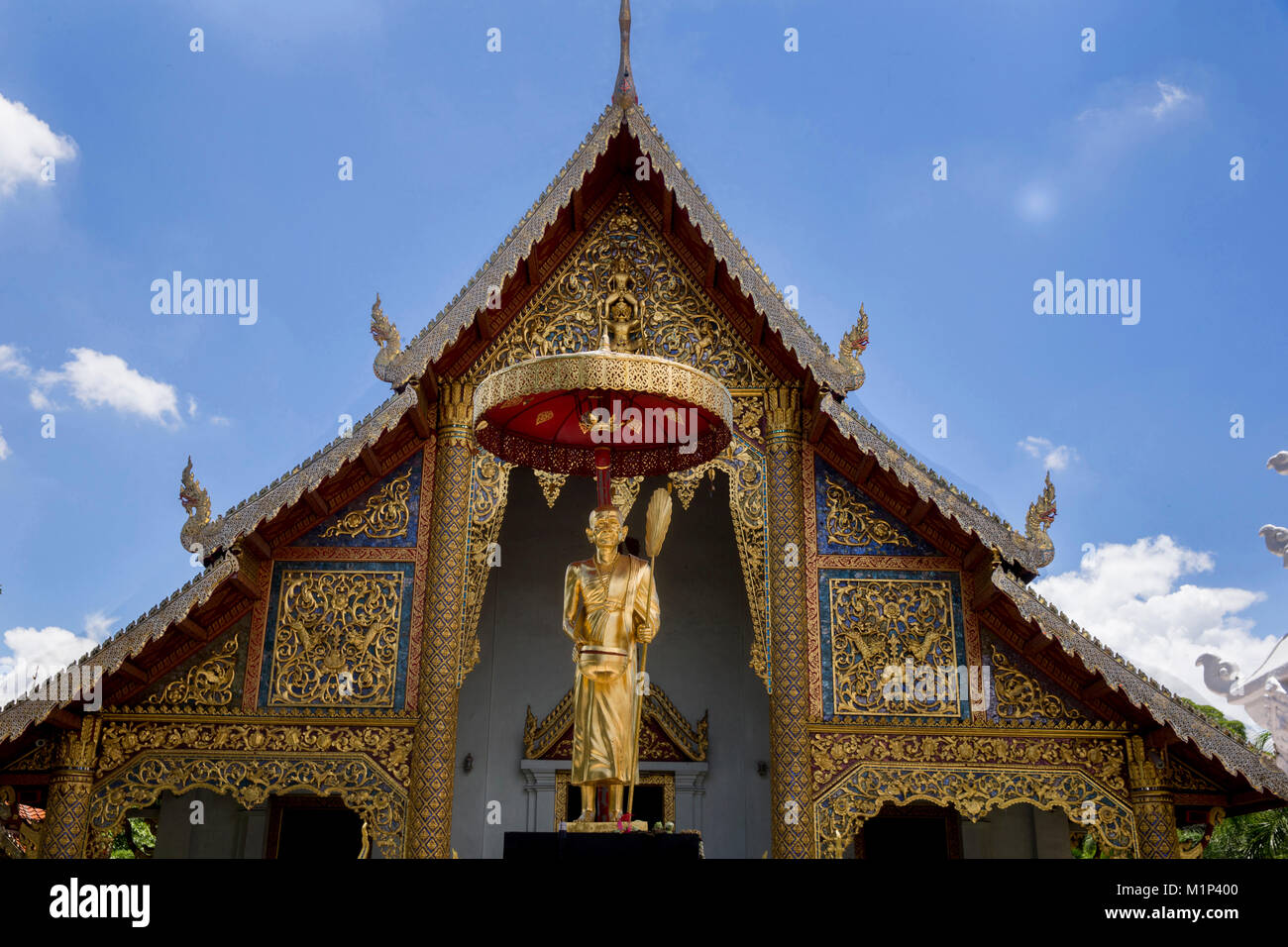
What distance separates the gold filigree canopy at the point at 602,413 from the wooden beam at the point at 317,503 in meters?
1.47

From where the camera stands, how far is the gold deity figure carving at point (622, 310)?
8203mm

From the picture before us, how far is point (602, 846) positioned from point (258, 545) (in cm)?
385

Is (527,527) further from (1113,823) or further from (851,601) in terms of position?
(1113,823)

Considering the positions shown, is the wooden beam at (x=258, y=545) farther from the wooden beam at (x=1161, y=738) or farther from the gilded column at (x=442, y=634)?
the wooden beam at (x=1161, y=738)

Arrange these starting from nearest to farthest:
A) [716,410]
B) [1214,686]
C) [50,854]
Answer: [716,410] → [50,854] → [1214,686]

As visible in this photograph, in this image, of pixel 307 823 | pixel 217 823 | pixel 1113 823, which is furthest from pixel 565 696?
pixel 1113 823

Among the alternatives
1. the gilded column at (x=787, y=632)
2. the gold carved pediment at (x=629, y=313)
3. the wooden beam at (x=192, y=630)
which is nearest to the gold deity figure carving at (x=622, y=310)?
the gold carved pediment at (x=629, y=313)

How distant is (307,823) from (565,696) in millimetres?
2403

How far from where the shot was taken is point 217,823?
9.15 metres

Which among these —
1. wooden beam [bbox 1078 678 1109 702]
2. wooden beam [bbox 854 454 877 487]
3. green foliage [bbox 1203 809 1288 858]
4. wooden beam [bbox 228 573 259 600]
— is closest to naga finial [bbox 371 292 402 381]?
wooden beam [bbox 228 573 259 600]

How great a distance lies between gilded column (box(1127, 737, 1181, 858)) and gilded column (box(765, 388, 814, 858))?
Answer: 2.13 metres

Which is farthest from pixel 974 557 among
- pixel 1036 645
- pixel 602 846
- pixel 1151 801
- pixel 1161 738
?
pixel 602 846

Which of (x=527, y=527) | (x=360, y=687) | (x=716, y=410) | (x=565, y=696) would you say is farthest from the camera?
(x=527, y=527)

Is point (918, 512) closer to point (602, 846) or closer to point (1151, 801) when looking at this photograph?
point (1151, 801)
